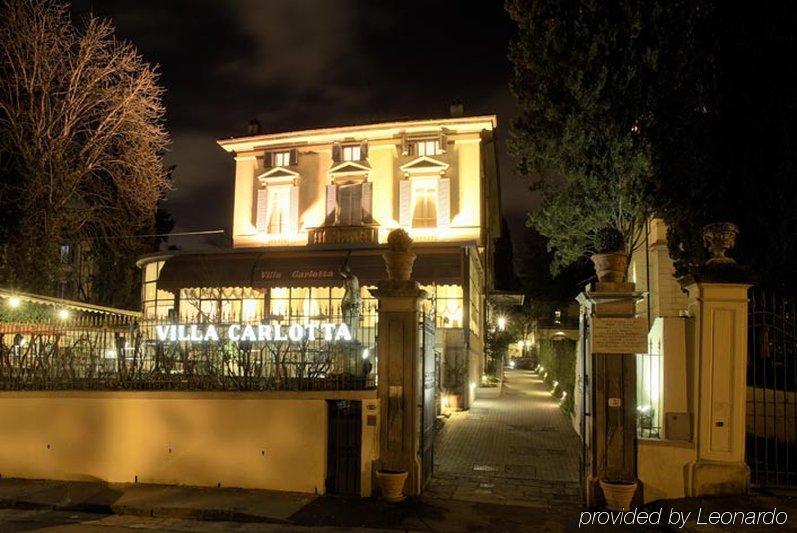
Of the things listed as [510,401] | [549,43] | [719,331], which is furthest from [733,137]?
[510,401]

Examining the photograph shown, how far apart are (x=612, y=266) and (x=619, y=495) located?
3.02m

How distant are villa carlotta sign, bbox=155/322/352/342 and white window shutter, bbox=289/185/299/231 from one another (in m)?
12.7

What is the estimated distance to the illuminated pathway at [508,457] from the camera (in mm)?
9602

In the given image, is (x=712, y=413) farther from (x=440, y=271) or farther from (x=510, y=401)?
(x=510, y=401)

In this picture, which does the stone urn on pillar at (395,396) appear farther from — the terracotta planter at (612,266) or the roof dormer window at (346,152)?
the roof dormer window at (346,152)

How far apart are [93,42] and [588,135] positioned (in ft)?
47.5

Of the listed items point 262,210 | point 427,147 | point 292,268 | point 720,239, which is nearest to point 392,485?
point 720,239

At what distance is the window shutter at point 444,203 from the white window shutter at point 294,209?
19.1 feet

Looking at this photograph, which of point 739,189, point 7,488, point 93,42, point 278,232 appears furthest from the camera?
point 278,232

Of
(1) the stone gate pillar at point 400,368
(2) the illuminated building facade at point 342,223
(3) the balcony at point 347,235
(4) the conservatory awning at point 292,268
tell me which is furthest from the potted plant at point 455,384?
(1) the stone gate pillar at point 400,368

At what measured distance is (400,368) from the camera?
9414 mm

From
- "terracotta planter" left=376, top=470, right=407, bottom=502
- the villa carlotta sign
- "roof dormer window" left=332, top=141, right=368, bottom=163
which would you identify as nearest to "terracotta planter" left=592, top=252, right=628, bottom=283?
"terracotta planter" left=376, top=470, right=407, bottom=502

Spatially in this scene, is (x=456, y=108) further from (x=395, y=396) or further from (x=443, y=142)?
(x=395, y=396)

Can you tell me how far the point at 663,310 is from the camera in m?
19.8
